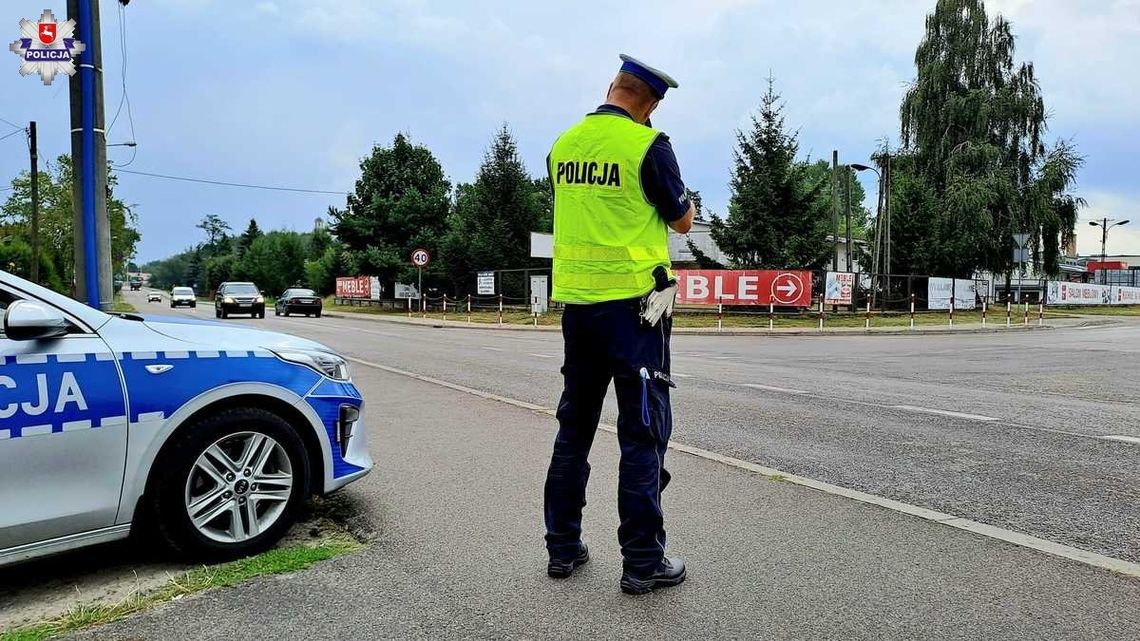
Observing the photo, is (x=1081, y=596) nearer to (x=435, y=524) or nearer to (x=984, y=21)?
(x=435, y=524)

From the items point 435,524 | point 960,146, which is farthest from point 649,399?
point 960,146

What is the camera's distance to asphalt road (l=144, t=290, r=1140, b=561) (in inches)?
182

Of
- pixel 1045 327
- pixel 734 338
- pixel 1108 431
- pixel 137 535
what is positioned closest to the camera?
pixel 137 535

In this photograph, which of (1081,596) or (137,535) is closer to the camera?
(1081,596)

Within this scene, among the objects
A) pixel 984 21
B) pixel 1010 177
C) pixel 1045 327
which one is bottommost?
pixel 1045 327

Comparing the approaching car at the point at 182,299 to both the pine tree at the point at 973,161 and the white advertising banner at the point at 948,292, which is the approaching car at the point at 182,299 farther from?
the white advertising banner at the point at 948,292

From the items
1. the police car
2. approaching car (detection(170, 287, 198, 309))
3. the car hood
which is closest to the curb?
the car hood

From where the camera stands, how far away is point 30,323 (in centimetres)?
308

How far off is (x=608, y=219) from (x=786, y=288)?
25933 millimetres

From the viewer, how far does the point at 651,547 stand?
3.23 metres

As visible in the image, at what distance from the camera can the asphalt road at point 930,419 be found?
461 cm

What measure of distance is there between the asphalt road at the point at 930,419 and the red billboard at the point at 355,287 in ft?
107

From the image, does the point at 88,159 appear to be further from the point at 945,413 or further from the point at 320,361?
the point at 945,413

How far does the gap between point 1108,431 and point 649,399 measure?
221 inches
